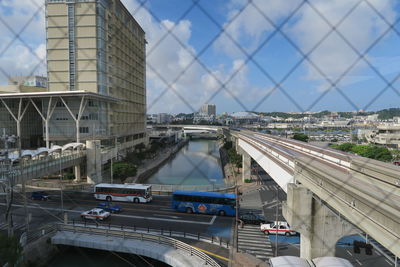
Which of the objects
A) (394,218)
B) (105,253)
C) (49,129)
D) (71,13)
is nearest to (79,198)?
(105,253)

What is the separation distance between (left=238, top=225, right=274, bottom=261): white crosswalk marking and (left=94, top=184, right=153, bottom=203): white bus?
9.00ft

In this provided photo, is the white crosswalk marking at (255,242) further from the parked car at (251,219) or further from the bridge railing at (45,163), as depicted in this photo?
the bridge railing at (45,163)

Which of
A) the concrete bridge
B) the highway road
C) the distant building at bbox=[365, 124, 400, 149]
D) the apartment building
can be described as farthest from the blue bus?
the distant building at bbox=[365, 124, 400, 149]

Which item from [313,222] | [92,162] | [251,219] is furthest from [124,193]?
[313,222]

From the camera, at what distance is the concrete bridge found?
1.52m

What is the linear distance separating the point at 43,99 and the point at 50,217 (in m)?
6.09

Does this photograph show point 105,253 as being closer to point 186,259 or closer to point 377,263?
point 186,259

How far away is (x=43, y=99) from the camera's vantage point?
388 inches

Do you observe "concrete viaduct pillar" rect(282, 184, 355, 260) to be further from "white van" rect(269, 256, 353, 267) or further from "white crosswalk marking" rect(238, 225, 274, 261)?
"white crosswalk marking" rect(238, 225, 274, 261)

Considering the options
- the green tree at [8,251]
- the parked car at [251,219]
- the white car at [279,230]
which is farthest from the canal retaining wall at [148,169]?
the green tree at [8,251]

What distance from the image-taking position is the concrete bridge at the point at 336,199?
1.52 metres

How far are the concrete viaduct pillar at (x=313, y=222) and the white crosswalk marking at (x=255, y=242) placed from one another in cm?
91

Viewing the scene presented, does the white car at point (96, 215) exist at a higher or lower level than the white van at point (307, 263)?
lower

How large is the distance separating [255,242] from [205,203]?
1.70m
